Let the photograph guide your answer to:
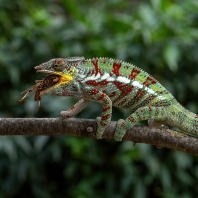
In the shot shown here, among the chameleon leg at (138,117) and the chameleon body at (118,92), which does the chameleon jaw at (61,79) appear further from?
the chameleon leg at (138,117)

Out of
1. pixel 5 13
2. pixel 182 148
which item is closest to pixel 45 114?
pixel 5 13

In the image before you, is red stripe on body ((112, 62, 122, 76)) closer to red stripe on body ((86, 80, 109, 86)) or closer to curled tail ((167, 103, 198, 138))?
red stripe on body ((86, 80, 109, 86))

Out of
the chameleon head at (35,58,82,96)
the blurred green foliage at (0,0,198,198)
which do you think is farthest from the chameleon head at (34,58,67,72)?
the blurred green foliage at (0,0,198,198)

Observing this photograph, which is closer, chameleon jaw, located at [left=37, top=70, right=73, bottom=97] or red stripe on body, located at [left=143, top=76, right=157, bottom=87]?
chameleon jaw, located at [left=37, top=70, right=73, bottom=97]

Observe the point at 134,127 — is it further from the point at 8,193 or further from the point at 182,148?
the point at 8,193

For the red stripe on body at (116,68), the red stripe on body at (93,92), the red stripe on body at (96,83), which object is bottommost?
the red stripe on body at (93,92)

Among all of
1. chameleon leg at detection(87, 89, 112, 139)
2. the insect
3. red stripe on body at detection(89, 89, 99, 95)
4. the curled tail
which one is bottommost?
the curled tail

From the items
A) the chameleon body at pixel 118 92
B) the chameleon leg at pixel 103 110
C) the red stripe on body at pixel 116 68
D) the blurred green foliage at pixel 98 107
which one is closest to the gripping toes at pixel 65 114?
the chameleon body at pixel 118 92
